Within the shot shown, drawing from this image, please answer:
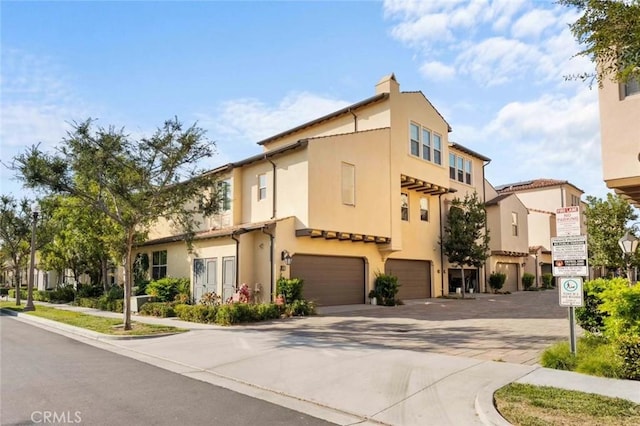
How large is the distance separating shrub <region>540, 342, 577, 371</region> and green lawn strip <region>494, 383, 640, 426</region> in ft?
5.30

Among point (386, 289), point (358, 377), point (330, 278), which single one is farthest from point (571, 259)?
point (386, 289)

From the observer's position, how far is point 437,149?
26.6m

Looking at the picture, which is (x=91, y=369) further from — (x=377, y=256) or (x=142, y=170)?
(x=377, y=256)

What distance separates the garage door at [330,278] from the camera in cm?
2000

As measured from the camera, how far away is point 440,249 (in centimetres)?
2820

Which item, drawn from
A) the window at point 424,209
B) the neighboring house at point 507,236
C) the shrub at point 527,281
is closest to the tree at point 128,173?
the window at point 424,209

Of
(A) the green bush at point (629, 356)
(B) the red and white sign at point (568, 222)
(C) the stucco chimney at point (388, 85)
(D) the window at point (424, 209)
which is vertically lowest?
(A) the green bush at point (629, 356)

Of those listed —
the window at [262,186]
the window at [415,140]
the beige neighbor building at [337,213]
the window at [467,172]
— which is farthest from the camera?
the window at [467,172]

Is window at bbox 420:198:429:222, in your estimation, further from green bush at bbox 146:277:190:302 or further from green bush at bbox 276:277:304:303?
green bush at bbox 146:277:190:302

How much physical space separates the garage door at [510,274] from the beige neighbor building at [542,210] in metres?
2.38

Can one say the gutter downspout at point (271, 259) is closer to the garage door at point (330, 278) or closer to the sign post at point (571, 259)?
the garage door at point (330, 278)

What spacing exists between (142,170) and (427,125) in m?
16.2

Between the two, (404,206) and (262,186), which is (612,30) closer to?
(262,186)

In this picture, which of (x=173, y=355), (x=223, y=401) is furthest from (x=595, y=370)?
(x=173, y=355)
